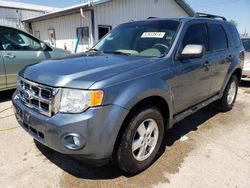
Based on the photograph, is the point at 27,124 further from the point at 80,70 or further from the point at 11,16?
the point at 11,16

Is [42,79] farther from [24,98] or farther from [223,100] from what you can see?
[223,100]

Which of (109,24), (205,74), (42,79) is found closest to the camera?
(42,79)

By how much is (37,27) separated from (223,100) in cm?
1502

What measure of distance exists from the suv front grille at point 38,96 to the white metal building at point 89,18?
9003mm

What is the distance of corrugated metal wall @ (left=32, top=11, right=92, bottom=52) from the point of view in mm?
12336

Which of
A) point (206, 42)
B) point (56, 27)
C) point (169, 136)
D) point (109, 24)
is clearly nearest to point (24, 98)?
point (169, 136)

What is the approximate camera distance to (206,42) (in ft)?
12.5

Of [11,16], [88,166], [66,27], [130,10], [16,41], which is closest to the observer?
[88,166]

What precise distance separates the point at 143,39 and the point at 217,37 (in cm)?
161

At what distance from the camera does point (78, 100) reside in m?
2.15

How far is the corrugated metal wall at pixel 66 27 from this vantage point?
12336 mm

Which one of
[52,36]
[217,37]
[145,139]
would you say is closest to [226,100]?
[217,37]

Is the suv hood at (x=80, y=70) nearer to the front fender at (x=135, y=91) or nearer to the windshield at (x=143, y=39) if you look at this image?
the front fender at (x=135, y=91)

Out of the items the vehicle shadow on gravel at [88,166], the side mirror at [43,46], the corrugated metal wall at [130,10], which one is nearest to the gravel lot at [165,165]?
the vehicle shadow on gravel at [88,166]
